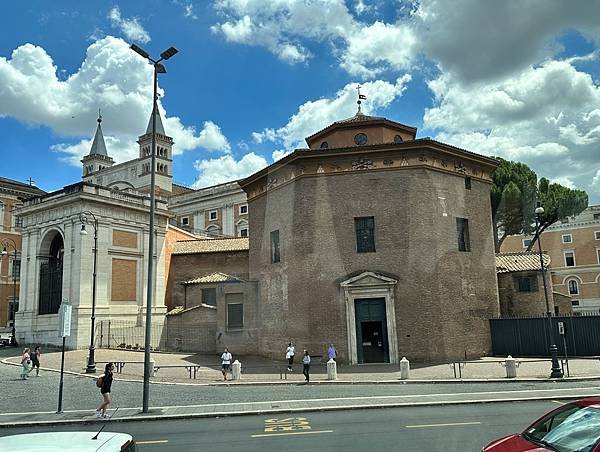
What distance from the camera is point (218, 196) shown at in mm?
81188

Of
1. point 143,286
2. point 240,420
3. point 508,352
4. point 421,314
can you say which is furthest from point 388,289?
point 143,286

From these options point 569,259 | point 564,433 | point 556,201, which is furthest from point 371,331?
point 569,259

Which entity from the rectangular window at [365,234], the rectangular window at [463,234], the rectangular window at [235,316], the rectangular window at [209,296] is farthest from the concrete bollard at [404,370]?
the rectangular window at [209,296]

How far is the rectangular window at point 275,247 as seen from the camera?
103 ft

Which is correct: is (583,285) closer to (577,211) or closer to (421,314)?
(577,211)

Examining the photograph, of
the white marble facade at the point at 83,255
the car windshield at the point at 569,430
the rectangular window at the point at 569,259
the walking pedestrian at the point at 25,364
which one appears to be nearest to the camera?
the car windshield at the point at 569,430

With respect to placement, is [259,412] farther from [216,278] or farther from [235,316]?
[216,278]

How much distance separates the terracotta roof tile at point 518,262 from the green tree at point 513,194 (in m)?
9.14

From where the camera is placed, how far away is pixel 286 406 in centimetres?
1631

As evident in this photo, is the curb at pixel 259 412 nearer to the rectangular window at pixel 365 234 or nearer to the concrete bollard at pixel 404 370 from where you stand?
the concrete bollard at pixel 404 370

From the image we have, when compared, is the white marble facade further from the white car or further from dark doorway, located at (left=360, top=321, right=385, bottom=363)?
the white car

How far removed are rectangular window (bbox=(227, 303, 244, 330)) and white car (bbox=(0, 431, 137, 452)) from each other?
92.3ft

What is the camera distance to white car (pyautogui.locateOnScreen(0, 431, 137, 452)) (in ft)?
14.6

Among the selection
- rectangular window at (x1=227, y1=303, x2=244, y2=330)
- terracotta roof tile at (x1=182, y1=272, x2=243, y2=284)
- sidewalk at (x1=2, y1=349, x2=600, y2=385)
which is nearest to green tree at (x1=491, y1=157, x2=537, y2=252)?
sidewalk at (x1=2, y1=349, x2=600, y2=385)
